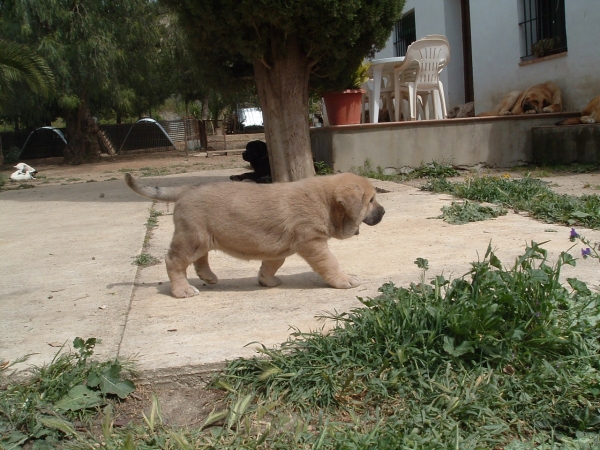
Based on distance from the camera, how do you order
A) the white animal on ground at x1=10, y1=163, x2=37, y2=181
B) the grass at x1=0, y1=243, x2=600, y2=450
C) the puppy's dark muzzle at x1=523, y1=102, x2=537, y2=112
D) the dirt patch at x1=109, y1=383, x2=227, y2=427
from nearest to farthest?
the grass at x1=0, y1=243, x2=600, y2=450
the dirt patch at x1=109, y1=383, x2=227, y2=427
the puppy's dark muzzle at x1=523, y1=102, x2=537, y2=112
the white animal on ground at x1=10, y1=163, x2=37, y2=181

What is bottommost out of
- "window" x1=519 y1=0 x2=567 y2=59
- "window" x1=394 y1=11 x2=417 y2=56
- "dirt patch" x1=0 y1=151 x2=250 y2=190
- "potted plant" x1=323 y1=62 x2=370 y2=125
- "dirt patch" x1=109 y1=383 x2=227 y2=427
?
"dirt patch" x1=109 y1=383 x2=227 y2=427

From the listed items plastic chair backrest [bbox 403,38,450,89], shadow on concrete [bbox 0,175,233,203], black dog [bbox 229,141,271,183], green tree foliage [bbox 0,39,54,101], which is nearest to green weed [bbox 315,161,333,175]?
black dog [bbox 229,141,271,183]

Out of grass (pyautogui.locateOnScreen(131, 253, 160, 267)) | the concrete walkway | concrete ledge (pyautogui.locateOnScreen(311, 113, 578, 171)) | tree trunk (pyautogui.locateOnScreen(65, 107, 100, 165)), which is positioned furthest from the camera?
tree trunk (pyautogui.locateOnScreen(65, 107, 100, 165))

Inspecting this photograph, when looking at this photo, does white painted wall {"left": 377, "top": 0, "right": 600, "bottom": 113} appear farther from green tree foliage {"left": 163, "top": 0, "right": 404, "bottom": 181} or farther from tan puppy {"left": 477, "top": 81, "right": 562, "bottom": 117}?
green tree foliage {"left": 163, "top": 0, "right": 404, "bottom": 181}

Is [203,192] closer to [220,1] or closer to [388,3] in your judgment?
[220,1]

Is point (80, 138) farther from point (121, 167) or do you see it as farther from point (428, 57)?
point (428, 57)

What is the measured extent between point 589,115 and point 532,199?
5547 millimetres

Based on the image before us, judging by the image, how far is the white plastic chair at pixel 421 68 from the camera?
1159cm

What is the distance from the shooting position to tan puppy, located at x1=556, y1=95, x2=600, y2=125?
36.1 ft

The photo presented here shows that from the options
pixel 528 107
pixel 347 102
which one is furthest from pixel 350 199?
pixel 528 107

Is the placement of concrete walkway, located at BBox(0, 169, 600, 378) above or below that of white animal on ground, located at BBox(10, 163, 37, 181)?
below

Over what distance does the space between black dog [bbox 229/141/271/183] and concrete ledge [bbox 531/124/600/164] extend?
533cm

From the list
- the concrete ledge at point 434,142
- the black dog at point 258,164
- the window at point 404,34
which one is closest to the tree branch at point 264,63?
the concrete ledge at point 434,142

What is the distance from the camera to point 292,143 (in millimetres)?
9383
